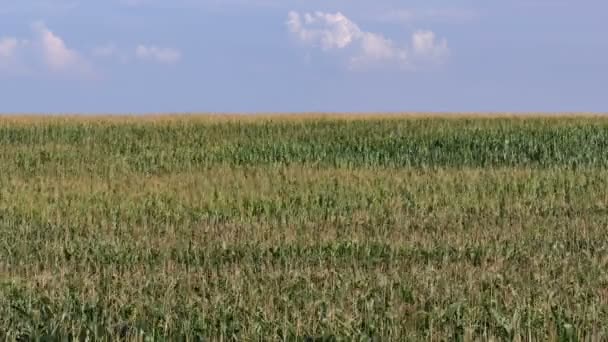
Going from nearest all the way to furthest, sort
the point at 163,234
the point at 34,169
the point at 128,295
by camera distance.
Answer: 1. the point at 128,295
2. the point at 163,234
3. the point at 34,169

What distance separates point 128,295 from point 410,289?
2.19 meters

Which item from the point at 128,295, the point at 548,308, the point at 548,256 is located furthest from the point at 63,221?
the point at 548,308

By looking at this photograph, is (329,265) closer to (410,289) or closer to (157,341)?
(410,289)

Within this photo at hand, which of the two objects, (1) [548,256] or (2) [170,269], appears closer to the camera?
(2) [170,269]

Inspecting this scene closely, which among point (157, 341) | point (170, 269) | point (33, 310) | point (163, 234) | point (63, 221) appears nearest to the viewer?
point (157, 341)

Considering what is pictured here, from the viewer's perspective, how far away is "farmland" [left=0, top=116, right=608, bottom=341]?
5871mm

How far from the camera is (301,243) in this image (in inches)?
395

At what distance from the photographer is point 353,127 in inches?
1128

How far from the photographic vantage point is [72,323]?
577 centimetres

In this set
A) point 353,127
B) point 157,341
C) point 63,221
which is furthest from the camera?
point 353,127

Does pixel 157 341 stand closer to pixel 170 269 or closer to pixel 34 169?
pixel 170 269

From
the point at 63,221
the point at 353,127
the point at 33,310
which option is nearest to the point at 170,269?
the point at 33,310

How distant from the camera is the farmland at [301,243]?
19.3 ft

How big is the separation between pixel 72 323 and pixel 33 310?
49 cm
